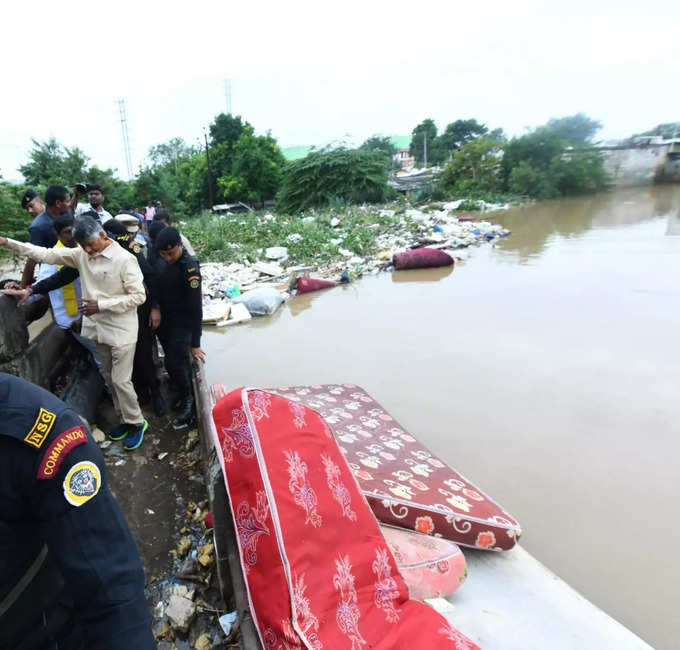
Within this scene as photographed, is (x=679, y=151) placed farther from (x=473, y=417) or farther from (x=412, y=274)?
(x=473, y=417)

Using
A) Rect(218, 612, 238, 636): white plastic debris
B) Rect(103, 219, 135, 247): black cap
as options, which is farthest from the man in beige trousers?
Rect(218, 612, 238, 636): white plastic debris

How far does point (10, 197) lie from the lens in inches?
450

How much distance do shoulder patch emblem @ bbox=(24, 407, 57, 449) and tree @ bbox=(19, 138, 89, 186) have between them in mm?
23831

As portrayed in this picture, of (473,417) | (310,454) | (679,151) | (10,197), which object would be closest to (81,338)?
(310,454)

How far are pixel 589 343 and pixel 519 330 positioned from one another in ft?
2.57

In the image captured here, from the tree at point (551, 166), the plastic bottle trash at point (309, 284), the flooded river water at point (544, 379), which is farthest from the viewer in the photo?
the tree at point (551, 166)

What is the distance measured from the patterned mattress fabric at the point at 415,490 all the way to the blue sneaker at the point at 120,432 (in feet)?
4.51

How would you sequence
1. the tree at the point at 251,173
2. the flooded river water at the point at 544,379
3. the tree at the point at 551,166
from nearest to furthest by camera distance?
the flooded river water at the point at 544,379 < the tree at the point at 551,166 < the tree at the point at 251,173

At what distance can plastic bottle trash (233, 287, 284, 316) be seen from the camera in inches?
272

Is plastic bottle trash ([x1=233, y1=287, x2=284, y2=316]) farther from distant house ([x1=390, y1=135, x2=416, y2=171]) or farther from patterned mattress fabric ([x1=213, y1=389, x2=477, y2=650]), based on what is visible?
distant house ([x1=390, y1=135, x2=416, y2=171])

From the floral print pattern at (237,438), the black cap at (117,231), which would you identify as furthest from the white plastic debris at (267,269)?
the floral print pattern at (237,438)

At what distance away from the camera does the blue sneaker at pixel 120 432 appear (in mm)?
3046

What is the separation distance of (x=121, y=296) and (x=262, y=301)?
416cm

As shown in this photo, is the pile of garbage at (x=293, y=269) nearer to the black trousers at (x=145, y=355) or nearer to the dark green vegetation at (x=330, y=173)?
the black trousers at (x=145, y=355)
